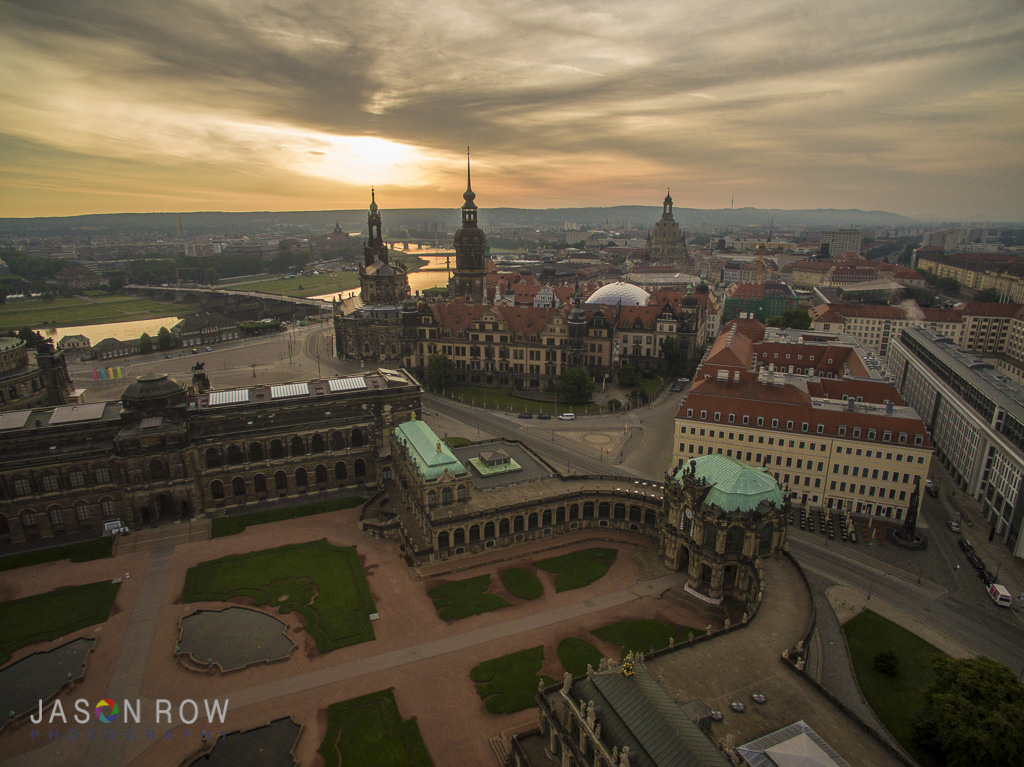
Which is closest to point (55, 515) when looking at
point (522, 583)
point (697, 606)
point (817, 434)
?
point (522, 583)

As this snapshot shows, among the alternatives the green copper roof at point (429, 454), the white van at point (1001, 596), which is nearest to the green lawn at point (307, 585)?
the green copper roof at point (429, 454)

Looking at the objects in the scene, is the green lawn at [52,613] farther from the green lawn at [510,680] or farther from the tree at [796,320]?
the tree at [796,320]

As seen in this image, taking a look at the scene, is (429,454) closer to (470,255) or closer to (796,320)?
(470,255)

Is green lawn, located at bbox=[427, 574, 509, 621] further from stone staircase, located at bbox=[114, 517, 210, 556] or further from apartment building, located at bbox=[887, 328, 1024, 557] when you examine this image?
apartment building, located at bbox=[887, 328, 1024, 557]

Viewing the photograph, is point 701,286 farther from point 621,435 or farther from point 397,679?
point 397,679

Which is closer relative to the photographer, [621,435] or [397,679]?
[397,679]

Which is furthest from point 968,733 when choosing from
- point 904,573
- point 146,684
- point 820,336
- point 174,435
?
point 820,336

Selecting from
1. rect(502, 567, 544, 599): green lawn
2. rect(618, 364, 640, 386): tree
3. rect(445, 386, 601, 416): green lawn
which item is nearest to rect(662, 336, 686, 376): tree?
rect(618, 364, 640, 386): tree
